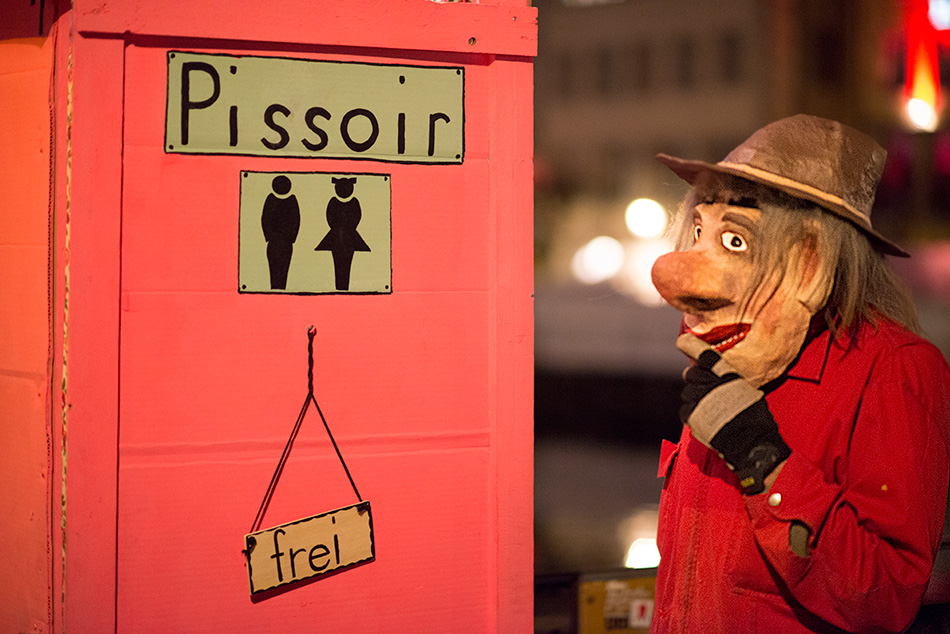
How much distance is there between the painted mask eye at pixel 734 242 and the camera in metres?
1.78

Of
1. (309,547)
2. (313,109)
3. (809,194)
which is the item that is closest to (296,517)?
(309,547)

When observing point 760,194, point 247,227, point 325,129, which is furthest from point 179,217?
point 760,194

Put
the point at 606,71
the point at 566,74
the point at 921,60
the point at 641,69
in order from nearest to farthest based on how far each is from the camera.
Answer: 1. the point at 921,60
2. the point at 641,69
3. the point at 606,71
4. the point at 566,74

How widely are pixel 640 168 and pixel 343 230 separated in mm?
19527

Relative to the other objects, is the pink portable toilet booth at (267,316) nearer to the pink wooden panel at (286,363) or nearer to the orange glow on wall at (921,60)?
the pink wooden panel at (286,363)

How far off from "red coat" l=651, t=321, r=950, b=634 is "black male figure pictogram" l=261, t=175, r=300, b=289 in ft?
3.33

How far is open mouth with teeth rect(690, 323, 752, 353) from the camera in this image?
1753 millimetres

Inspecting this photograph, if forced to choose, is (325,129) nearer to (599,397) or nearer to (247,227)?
(247,227)

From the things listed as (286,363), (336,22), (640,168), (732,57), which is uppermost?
(732,57)

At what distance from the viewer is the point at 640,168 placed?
20.5 m

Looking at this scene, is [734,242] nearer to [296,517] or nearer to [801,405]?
[801,405]

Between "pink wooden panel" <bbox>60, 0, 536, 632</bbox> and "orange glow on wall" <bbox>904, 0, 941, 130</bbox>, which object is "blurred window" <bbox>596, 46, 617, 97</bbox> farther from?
"pink wooden panel" <bbox>60, 0, 536, 632</bbox>

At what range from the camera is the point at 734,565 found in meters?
1.76

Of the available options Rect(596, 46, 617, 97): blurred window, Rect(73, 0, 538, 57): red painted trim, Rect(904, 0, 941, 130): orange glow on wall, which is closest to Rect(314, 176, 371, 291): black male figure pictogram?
Rect(73, 0, 538, 57): red painted trim
